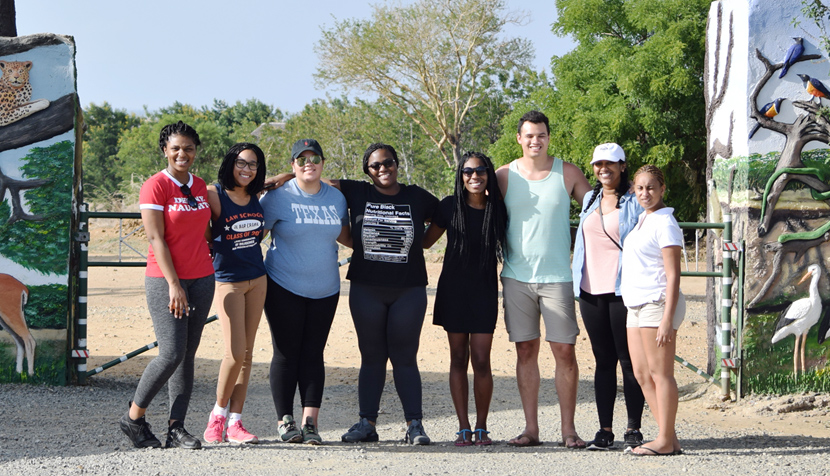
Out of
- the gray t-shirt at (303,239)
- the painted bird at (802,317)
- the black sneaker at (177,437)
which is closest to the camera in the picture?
the black sneaker at (177,437)

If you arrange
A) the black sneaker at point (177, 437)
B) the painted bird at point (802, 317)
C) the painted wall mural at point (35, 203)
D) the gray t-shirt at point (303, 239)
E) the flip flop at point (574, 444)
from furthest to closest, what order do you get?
the painted wall mural at point (35, 203)
the painted bird at point (802, 317)
the flip flop at point (574, 444)
the gray t-shirt at point (303, 239)
the black sneaker at point (177, 437)

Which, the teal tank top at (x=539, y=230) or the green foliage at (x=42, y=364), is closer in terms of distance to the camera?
the teal tank top at (x=539, y=230)

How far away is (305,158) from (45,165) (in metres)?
3.04

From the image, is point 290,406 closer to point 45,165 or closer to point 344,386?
point 344,386

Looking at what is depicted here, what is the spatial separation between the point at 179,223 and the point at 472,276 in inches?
67.9

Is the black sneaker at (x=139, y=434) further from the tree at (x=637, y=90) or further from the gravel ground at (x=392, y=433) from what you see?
the tree at (x=637, y=90)

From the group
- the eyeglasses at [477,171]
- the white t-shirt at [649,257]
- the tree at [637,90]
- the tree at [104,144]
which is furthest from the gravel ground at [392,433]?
the tree at [104,144]

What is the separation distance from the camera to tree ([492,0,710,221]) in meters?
17.0

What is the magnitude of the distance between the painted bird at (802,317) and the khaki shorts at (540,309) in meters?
2.61

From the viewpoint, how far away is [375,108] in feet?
103

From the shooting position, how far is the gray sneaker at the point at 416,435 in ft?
15.2

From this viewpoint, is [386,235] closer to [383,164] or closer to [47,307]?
[383,164]

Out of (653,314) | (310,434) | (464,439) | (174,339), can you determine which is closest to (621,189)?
(653,314)

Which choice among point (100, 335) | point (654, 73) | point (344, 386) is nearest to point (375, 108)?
point (654, 73)
